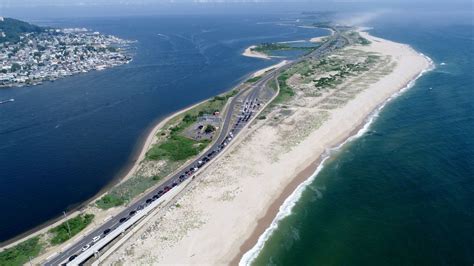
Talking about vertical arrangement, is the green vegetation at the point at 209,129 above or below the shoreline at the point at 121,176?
above

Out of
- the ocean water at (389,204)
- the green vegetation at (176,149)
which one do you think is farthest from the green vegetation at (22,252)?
the ocean water at (389,204)

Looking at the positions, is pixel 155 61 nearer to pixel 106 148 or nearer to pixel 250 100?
pixel 250 100

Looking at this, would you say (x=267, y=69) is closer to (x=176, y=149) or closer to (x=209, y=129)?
(x=209, y=129)

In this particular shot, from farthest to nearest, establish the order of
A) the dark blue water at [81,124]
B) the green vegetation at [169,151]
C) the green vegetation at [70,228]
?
the dark blue water at [81,124] → the green vegetation at [169,151] → the green vegetation at [70,228]

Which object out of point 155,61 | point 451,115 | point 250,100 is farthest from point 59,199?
point 155,61

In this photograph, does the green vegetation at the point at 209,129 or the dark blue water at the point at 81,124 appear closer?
the dark blue water at the point at 81,124

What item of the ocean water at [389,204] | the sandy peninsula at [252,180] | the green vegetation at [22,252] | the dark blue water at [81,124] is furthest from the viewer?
the dark blue water at [81,124]

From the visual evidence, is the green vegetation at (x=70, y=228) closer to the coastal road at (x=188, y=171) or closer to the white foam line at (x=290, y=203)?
the coastal road at (x=188, y=171)
